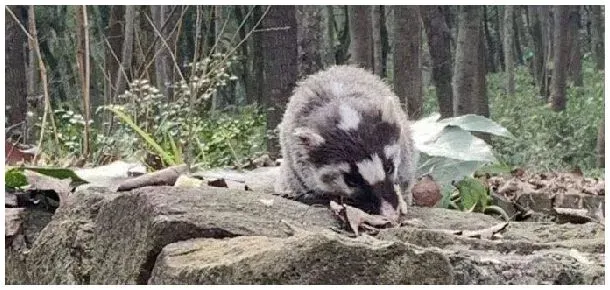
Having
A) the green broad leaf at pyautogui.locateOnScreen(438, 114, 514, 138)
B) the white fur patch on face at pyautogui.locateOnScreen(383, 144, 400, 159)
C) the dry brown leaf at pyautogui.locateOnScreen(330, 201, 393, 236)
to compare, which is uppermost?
the green broad leaf at pyautogui.locateOnScreen(438, 114, 514, 138)

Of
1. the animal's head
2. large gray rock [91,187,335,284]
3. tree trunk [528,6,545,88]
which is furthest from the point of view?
tree trunk [528,6,545,88]

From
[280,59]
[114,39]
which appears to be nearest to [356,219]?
[280,59]

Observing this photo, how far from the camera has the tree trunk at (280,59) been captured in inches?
360

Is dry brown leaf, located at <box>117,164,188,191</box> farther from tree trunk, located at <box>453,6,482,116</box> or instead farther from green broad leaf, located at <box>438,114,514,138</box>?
tree trunk, located at <box>453,6,482,116</box>

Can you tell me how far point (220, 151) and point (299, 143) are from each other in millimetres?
2875

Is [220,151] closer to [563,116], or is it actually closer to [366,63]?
[366,63]

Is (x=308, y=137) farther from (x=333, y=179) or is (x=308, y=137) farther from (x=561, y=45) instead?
(x=561, y=45)

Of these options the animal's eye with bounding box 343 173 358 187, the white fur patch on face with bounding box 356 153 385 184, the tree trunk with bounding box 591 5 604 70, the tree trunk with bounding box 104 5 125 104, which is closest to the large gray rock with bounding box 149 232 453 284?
the white fur patch on face with bounding box 356 153 385 184

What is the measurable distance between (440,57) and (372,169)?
311 inches

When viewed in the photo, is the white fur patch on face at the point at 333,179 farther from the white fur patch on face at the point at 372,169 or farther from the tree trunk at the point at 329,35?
the tree trunk at the point at 329,35

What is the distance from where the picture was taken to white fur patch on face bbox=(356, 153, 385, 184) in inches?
186

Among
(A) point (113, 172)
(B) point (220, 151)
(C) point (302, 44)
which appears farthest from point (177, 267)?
(C) point (302, 44)

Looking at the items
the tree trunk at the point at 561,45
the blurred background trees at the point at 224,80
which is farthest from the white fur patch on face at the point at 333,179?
the tree trunk at the point at 561,45

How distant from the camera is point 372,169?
4.76 meters
